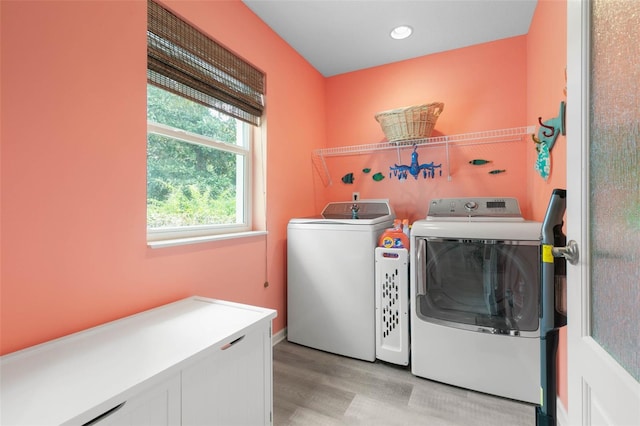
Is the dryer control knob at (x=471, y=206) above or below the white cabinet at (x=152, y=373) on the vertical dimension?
above

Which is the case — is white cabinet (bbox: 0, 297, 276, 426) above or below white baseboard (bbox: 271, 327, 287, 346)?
above

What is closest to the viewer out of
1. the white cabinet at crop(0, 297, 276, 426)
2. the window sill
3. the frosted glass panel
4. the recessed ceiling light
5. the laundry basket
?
the frosted glass panel

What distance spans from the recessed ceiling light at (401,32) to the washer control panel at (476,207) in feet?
4.58

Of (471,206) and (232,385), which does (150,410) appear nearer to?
(232,385)

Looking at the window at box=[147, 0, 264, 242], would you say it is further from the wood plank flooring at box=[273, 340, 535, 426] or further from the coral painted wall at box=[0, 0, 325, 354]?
the wood plank flooring at box=[273, 340, 535, 426]

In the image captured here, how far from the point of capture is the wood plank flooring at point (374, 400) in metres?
1.58

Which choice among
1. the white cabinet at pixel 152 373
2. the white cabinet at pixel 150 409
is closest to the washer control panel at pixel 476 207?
the white cabinet at pixel 152 373

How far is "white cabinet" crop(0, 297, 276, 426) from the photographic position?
78cm

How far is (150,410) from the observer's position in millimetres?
886

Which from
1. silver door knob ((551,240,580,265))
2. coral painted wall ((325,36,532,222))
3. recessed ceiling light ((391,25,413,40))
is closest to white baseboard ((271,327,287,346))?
coral painted wall ((325,36,532,222))

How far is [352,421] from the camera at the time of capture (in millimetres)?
1567

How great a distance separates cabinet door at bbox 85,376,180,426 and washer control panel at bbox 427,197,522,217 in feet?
6.61

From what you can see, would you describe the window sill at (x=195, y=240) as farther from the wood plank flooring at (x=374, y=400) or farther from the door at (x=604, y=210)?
the door at (x=604, y=210)

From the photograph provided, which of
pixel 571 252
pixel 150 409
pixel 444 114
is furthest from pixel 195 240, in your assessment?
pixel 444 114
